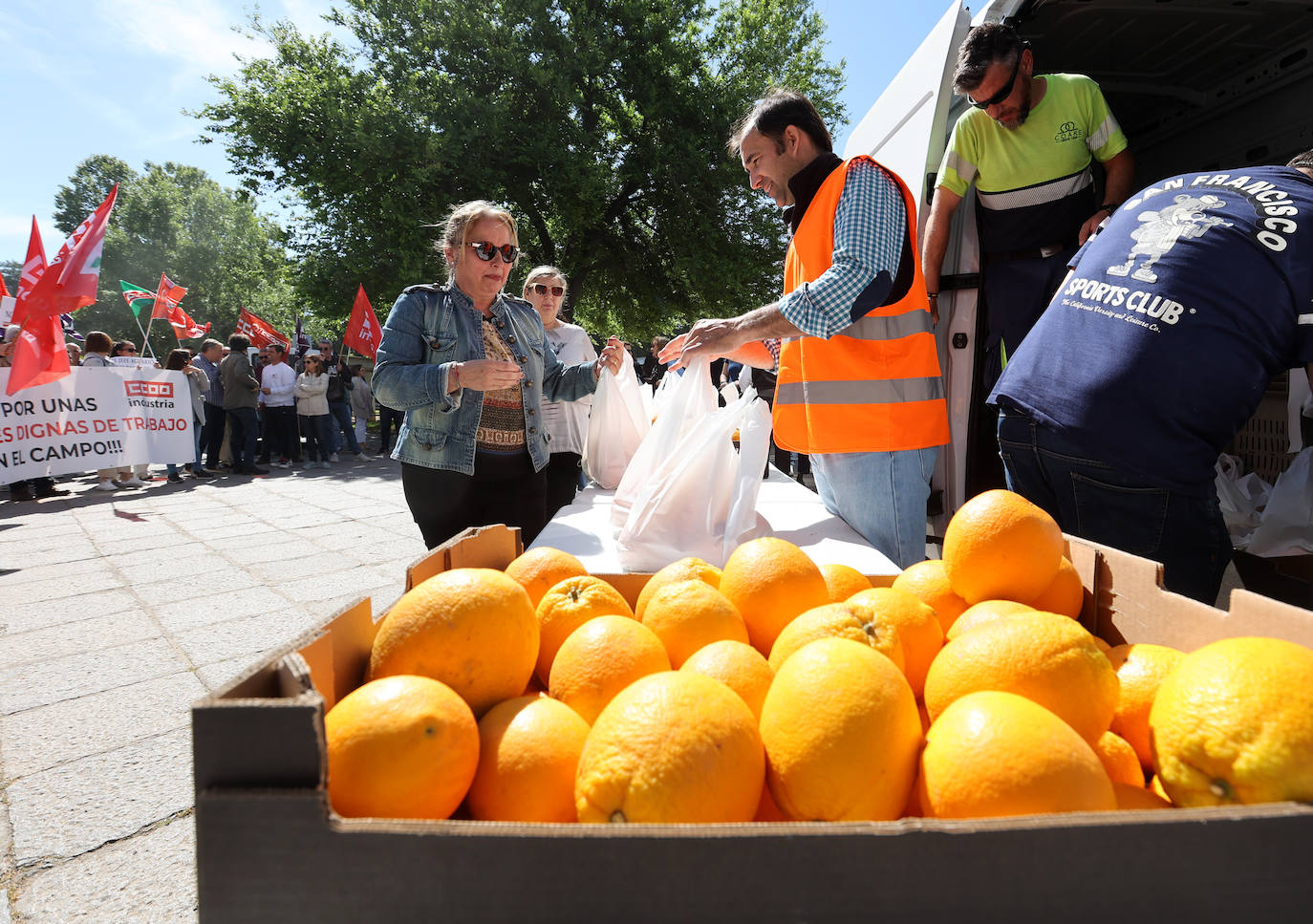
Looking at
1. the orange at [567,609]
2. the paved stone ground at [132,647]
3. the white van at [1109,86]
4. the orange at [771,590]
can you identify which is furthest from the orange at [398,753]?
the white van at [1109,86]

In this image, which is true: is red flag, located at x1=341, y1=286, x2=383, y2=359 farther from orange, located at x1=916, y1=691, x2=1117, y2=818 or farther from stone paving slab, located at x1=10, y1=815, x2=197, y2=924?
orange, located at x1=916, y1=691, x2=1117, y2=818

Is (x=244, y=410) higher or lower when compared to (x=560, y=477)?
higher

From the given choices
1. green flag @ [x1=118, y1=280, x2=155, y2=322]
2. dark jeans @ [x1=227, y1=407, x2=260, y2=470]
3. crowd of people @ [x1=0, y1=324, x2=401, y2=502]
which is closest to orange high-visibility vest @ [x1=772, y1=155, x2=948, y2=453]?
crowd of people @ [x1=0, y1=324, x2=401, y2=502]

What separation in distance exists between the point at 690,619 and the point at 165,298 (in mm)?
14215

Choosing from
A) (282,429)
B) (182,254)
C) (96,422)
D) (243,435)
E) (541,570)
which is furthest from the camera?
(182,254)

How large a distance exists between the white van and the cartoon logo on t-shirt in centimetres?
121

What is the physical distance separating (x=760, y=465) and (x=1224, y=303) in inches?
46.8

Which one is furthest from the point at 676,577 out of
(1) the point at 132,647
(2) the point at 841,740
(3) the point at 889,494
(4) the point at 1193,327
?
(1) the point at 132,647

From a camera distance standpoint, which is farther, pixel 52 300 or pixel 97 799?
pixel 52 300

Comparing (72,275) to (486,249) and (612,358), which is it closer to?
(486,249)

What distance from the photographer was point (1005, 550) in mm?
1148

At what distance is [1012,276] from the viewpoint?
3.01m

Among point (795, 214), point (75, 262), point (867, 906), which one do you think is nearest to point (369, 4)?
point (75, 262)

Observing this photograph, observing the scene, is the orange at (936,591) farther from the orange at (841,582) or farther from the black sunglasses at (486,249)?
the black sunglasses at (486,249)
